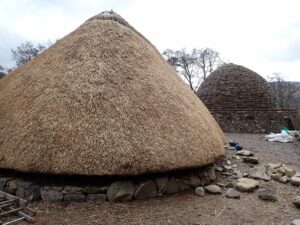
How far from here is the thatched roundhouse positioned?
18.6 m

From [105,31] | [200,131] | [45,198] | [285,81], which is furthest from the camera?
[285,81]

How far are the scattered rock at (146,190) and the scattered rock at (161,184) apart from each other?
104mm

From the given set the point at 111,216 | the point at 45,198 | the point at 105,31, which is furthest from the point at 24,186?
the point at 105,31

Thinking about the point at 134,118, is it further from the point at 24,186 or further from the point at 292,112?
the point at 292,112

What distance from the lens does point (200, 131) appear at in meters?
6.70

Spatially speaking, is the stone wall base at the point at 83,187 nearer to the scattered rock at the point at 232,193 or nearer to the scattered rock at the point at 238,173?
the scattered rock at the point at 232,193

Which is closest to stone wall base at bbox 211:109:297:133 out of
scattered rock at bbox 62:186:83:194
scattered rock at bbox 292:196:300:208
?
scattered rock at bbox 292:196:300:208

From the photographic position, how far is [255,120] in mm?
18656

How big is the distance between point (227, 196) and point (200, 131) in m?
1.65

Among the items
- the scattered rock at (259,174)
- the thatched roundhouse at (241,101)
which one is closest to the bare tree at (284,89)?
the thatched roundhouse at (241,101)

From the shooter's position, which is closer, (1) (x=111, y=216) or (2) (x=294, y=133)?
(1) (x=111, y=216)

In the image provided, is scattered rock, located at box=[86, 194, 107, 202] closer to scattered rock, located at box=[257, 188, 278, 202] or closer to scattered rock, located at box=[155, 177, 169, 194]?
scattered rock, located at box=[155, 177, 169, 194]

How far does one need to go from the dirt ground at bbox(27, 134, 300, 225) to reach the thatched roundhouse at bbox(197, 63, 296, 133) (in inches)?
524

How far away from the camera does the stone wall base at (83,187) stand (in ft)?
17.5
